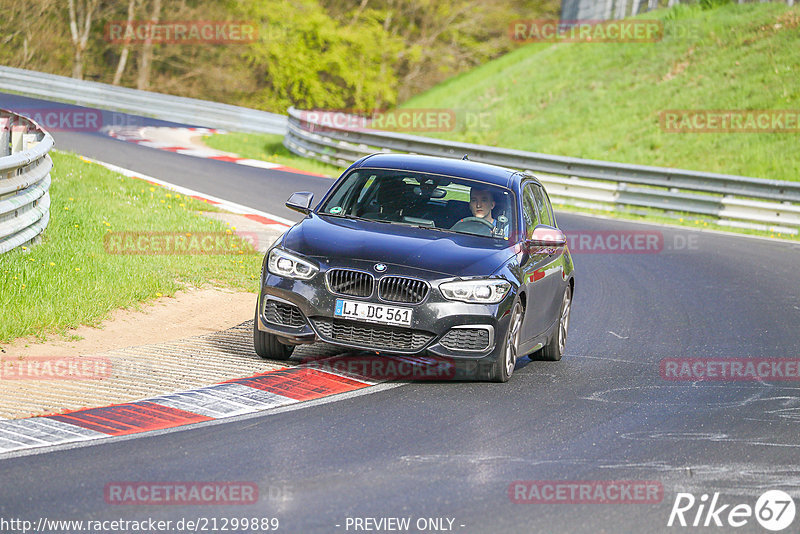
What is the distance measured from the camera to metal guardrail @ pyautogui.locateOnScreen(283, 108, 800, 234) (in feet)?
74.4

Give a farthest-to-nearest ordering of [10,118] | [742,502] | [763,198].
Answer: [763,198]
[10,118]
[742,502]

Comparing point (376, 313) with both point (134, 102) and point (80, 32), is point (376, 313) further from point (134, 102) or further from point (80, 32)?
point (80, 32)

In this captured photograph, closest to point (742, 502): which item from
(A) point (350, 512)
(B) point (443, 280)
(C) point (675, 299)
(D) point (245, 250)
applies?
(A) point (350, 512)

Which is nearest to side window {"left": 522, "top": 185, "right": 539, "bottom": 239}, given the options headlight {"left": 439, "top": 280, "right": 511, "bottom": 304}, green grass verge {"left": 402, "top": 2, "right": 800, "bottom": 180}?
headlight {"left": 439, "top": 280, "right": 511, "bottom": 304}

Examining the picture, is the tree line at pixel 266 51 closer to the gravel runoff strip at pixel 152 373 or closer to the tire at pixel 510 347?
the gravel runoff strip at pixel 152 373

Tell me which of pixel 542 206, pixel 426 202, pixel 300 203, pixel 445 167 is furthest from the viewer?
pixel 542 206

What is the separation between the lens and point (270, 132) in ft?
113

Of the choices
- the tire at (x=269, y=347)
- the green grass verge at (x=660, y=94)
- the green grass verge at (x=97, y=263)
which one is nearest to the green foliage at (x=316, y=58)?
the green grass verge at (x=660, y=94)

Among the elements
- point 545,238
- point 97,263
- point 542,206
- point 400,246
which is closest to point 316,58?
point 97,263

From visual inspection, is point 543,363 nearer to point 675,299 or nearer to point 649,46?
point 675,299

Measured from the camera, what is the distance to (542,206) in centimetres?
1051

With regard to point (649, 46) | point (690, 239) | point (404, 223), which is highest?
point (649, 46)

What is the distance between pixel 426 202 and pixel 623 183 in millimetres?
15791

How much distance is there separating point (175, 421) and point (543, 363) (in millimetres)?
3995
